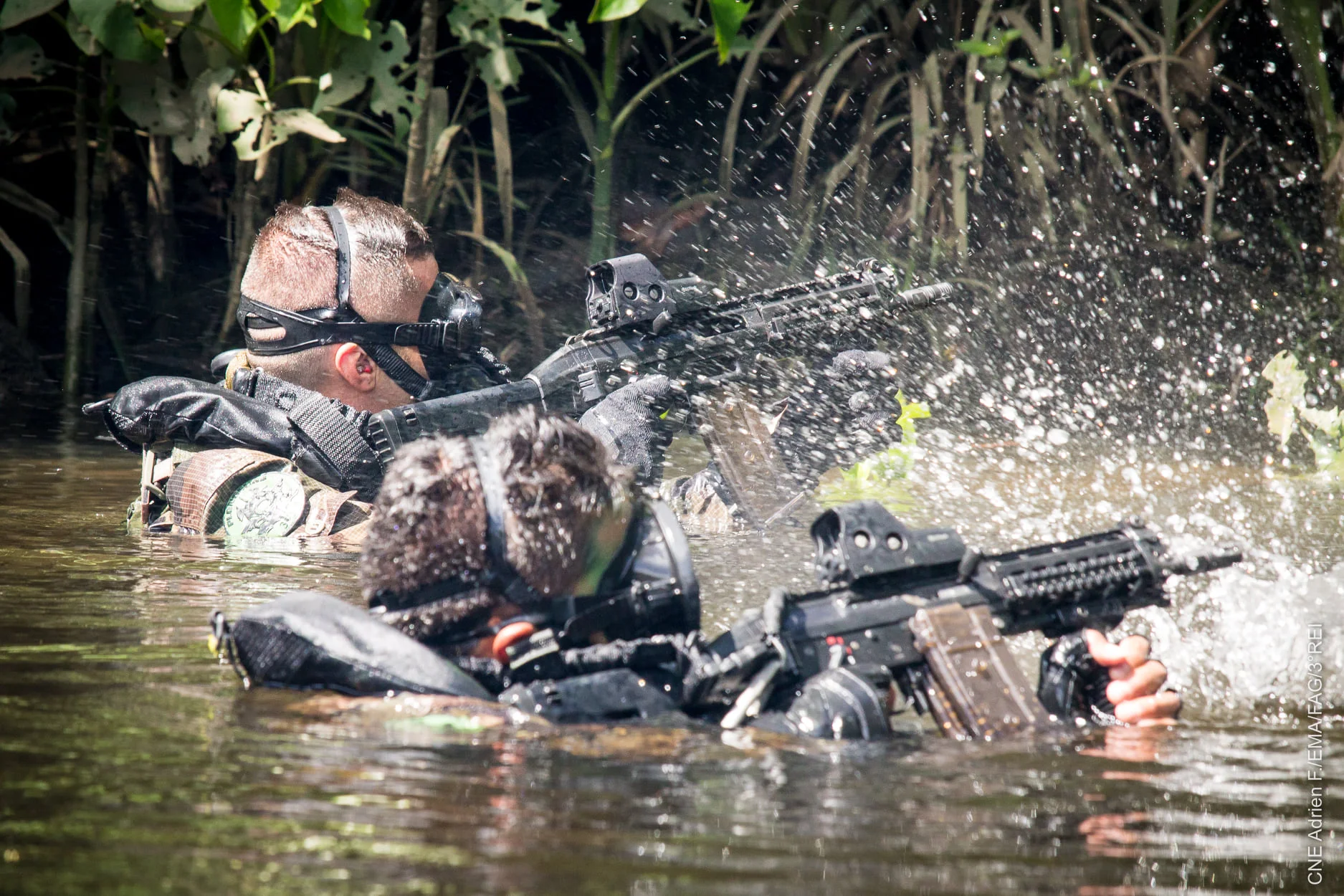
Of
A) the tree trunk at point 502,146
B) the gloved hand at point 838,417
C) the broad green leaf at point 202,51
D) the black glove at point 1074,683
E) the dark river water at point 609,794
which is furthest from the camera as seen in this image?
the tree trunk at point 502,146

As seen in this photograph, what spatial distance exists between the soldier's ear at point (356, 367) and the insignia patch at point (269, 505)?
0.34m

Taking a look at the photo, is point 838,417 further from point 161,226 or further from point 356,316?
point 161,226

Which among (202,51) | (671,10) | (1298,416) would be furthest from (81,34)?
(1298,416)

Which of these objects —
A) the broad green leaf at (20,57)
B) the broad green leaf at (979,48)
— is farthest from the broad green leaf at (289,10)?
the broad green leaf at (979,48)

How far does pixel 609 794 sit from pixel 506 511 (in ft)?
1.71

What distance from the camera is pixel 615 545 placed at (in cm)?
262

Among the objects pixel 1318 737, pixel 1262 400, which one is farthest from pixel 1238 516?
pixel 1262 400

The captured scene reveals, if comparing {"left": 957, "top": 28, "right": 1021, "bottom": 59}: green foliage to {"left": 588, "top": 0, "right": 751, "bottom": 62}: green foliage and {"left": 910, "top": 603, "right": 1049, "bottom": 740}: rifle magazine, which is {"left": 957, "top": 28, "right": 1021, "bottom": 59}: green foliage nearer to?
{"left": 588, "top": 0, "right": 751, "bottom": 62}: green foliage

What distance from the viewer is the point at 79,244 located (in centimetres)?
794

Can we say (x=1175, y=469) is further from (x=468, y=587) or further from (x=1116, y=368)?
(x=468, y=587)

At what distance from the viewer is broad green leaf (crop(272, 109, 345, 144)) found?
731 cm

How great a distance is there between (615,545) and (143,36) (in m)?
5.65

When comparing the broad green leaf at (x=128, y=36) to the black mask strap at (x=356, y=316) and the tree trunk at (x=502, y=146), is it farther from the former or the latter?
the black mask strap at (x=356, y=316)

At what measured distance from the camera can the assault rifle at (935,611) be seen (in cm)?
266
